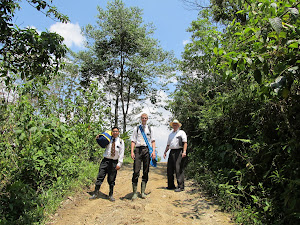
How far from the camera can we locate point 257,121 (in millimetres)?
5477

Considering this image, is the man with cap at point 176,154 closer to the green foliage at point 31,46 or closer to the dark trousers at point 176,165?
the dark trousers at point 176,165

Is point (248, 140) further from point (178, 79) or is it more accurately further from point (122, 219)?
point (178, 79)

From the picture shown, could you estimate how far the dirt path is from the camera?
15.0 feet

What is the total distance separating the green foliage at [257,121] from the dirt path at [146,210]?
46 centimetres

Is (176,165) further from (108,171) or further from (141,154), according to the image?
(108,171)

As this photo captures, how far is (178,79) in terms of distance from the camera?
13234 mm

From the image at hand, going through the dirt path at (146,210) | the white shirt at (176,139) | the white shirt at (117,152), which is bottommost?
Answer: the dirt path at (146,210)

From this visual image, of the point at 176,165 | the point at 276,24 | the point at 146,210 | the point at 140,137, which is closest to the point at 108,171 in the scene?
the point at 140,137

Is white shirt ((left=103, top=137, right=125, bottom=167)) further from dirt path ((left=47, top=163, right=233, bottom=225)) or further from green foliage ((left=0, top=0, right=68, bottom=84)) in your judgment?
green foliage ((left=0, top=0, right=68, bottom=84))

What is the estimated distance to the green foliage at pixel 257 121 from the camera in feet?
9.14

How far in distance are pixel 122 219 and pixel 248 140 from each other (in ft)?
10.5

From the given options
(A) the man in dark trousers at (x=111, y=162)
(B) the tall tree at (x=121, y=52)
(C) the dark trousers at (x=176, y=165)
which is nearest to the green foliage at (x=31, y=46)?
(A) the man in dark trousers at (x=111, y=162)

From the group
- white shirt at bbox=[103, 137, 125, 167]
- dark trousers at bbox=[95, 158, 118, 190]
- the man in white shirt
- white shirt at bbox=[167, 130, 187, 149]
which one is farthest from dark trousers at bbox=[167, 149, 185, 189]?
dark trousers at bbox=[95, 158, 118, 190]

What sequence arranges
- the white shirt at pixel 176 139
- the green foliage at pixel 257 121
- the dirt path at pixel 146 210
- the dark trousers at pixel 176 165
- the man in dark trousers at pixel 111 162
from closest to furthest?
the green foliage at pixel 257 121 → the dirt path at pixel 146 210 → the man in dark trousers at pixel 111 162 → the dark trousers at pixel 176 165 → the white shirt at pixel 176 139
